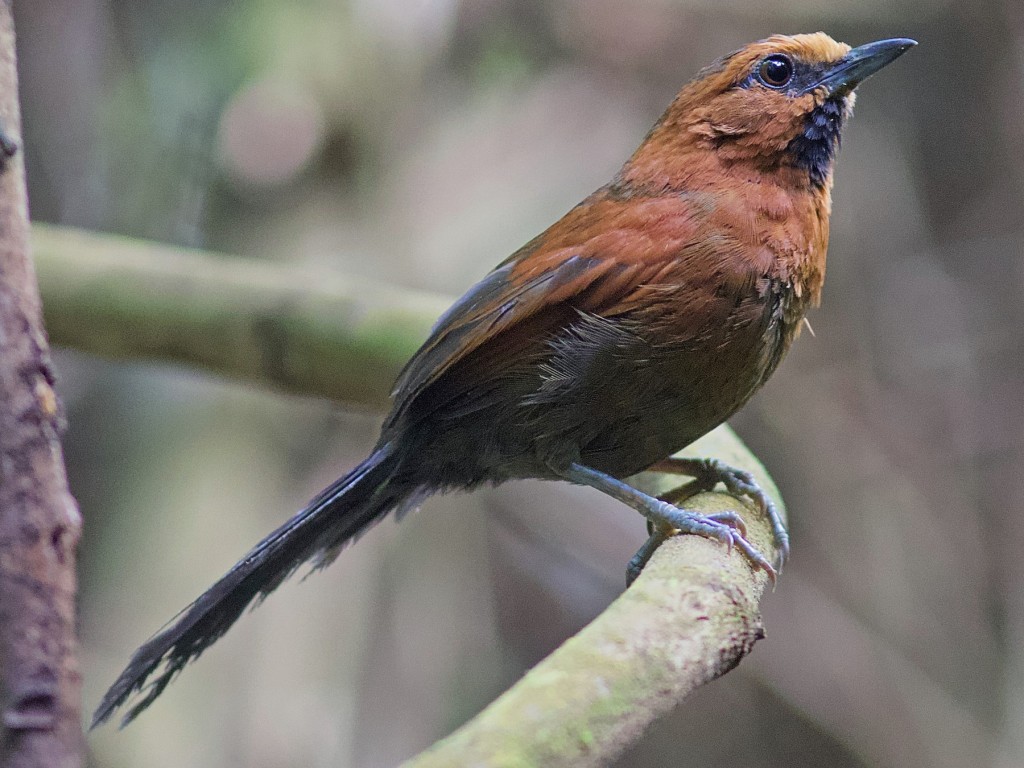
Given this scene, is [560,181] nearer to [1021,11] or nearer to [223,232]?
[223,232]

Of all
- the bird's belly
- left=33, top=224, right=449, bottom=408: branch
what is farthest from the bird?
left=33, top=224, right=449, bottom=408: branch

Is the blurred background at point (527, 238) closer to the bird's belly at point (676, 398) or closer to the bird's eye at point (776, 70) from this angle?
the bird's belly at point (676, 398)

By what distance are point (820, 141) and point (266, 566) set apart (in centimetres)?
139

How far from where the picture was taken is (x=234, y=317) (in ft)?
8.64

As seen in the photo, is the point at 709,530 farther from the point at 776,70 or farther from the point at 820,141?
the point at 776,70

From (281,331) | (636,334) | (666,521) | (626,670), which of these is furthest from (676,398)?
(281,331)

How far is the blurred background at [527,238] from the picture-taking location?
3.66 metres

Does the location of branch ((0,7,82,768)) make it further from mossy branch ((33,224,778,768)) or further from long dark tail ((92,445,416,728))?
long dark tail ((92,445,416,728))

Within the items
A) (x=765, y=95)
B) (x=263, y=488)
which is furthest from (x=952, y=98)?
(x=263, y=488)

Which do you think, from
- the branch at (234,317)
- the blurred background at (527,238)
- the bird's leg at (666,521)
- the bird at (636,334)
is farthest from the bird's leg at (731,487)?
the blurred background at (527,238)

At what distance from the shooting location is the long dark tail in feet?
5.85

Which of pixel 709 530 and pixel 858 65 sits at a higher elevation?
pixel 858 65

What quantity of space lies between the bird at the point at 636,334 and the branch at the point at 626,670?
14.0 inches

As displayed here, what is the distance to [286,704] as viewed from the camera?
3.04m
